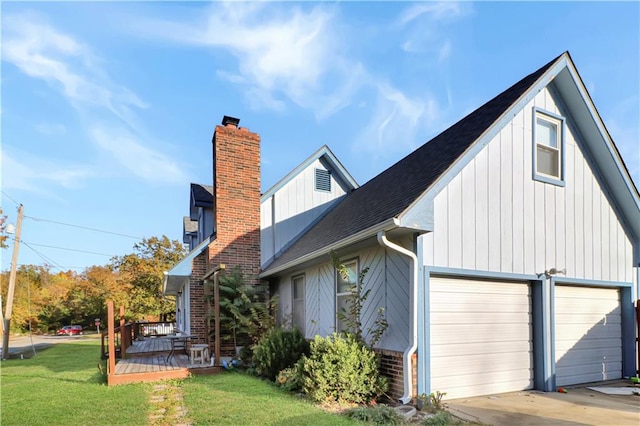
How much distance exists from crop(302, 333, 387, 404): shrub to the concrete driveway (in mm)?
1219

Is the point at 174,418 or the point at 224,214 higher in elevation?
the point at 224,214

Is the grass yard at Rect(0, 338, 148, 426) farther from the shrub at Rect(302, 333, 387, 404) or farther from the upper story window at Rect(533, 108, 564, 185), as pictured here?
the upper story window at Rect(533, 108, 564, 185)

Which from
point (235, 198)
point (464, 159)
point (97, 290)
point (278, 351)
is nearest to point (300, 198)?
point (235, 198)

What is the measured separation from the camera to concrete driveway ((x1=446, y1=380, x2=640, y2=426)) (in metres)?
4.99

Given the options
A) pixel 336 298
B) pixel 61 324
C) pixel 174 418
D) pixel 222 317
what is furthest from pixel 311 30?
pixel 61 324

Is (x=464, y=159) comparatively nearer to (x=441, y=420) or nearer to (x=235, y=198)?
(x=441, y=420)

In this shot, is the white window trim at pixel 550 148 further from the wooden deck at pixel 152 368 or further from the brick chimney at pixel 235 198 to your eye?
the wooden deck at pixel 152 368

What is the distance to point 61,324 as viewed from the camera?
134 feet

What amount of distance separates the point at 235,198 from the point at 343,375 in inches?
275

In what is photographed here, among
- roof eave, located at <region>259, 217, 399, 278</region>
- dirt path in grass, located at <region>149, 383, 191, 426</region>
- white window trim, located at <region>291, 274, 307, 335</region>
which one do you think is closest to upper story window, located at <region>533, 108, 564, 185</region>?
roof eave, located at <region>259, 217, 399, 278</region>

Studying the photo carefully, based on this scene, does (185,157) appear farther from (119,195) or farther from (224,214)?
(224,214)

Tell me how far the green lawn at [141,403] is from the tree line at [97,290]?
62.5 ft

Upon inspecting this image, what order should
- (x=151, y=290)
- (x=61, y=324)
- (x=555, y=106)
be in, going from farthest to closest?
(x=61, y=324)
(x=151, y=290)
(x=555, y=106)

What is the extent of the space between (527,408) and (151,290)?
26498 millimetres
